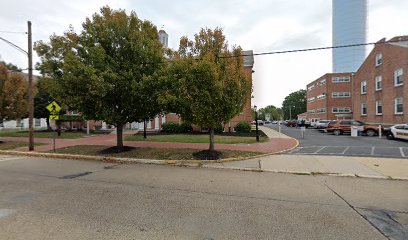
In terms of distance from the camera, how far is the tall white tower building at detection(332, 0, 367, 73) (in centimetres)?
12094

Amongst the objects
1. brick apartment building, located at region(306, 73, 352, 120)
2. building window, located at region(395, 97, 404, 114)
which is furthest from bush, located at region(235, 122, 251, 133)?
brick apartment building, located at region(306, 73, 352, 120)

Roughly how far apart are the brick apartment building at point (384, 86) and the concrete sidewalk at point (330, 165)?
687 inches

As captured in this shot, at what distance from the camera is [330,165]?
1044 centimetres

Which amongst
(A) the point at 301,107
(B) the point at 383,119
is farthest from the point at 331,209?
(A) the point at 301,107

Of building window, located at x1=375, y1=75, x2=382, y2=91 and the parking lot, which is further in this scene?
building window, located at x1=375, y1=75, x2=382, y2=91

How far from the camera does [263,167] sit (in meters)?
10.3

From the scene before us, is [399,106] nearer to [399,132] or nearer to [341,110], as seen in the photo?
[399,132]

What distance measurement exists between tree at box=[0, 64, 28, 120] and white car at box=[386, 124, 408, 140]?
28.8 metres

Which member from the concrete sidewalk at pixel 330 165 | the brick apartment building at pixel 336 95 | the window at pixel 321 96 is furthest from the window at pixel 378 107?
the window at pixel 321 96

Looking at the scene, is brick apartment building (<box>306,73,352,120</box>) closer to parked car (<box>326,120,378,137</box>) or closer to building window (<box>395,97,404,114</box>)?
building window (<box>395,97,404,114</box>)

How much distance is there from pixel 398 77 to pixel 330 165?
2333cm

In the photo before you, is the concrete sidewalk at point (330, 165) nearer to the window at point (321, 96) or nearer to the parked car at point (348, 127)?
the parked car at point (348, 127)

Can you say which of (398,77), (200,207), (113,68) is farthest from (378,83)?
(200,207)

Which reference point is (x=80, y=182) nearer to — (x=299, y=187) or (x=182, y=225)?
(x=182, y=225)
